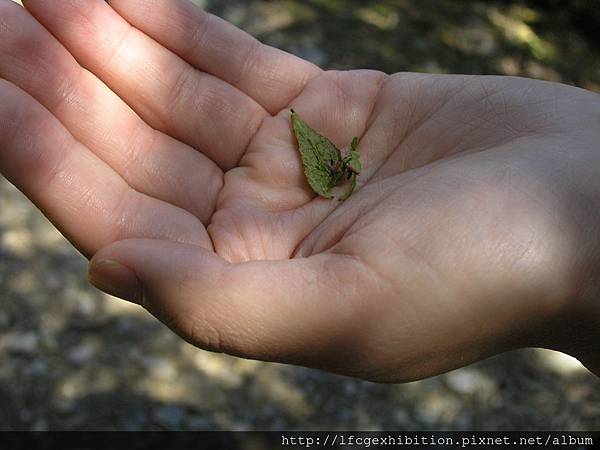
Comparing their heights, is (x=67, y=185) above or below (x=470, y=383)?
above

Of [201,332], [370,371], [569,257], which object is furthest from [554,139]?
[201,332]

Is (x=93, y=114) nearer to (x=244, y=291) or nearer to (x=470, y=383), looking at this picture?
(x=244, y=291)

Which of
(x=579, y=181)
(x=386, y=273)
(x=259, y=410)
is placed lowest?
(x=259, y=410)

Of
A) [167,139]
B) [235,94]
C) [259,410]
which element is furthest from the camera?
[259,410]

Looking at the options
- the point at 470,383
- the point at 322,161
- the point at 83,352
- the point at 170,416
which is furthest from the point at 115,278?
the point at 470,383

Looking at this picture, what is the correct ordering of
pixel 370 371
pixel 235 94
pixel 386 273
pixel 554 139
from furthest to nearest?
1. pixel 235 94
2. pixel 554 139
3. pixel 370 371
4. pixel 386 273

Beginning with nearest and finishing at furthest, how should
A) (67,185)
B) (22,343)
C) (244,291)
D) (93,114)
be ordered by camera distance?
(244,291) → (67,185) → (93,114) → (22,343)

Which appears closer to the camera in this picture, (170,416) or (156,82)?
(156,82)

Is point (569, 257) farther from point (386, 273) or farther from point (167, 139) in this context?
point (167, 139)
